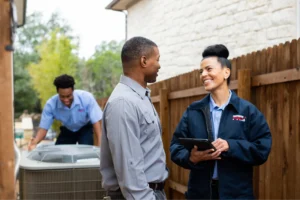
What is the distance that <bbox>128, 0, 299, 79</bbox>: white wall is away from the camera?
676cm

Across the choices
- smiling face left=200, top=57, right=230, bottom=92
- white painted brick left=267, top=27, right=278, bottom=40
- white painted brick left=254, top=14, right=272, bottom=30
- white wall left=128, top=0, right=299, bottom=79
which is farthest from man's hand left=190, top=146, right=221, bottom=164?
white painted brick left=254, top=14, right=272, bottom=30

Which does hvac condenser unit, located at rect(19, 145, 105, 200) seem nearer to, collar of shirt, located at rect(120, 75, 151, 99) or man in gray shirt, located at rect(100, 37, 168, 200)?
man in gray shirt, located at rect(100, 37, 168, 200)

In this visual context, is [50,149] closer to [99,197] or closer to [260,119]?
[99,197]

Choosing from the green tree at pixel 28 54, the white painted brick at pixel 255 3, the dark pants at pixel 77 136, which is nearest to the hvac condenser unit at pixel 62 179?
the dark pants at pixel 77 136

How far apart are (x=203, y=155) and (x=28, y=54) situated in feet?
182

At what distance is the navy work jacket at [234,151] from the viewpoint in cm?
311

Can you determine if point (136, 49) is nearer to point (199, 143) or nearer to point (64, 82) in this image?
point (199, 143)

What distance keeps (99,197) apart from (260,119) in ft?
5.71

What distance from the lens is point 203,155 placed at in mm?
3119

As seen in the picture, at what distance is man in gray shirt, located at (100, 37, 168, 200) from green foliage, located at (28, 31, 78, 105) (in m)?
34.2

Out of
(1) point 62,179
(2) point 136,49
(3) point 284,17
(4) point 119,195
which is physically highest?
(3) point 284,17

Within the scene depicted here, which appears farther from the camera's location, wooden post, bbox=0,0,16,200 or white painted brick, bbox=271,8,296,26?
white painted brick, bbox=271,8,296,26

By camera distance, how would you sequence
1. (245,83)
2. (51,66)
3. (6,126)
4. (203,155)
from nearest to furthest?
(6,126)
(203,155)
(245,83)
(51,66)

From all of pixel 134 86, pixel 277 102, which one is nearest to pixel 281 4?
pixel 277 102
